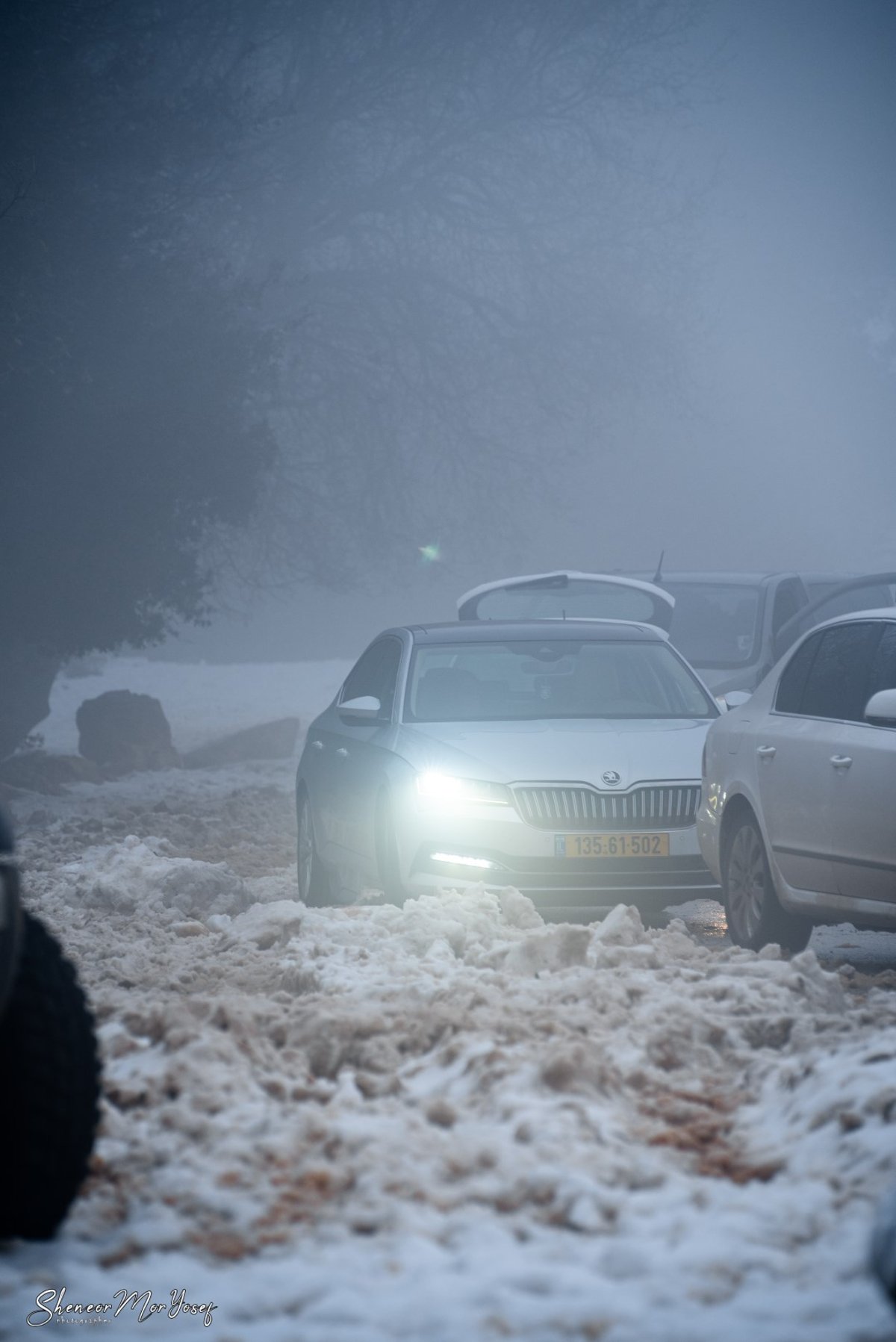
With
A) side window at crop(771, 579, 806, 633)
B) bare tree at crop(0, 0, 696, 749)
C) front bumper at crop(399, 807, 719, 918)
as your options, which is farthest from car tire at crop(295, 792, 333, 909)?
bare tree at crop(0, 0, 696, 749)

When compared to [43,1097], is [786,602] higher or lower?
lower

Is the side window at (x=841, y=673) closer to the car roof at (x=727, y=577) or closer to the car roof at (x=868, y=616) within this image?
the car roof at (x=868, y=616)

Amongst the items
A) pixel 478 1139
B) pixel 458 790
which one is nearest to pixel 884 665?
pixel 458 790

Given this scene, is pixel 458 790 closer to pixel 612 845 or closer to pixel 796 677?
pixel 612 845

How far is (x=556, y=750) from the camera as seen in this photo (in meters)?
8.34

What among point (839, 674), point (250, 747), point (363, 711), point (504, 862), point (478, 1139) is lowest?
point (250, 747)

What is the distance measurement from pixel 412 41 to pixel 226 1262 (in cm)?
2034

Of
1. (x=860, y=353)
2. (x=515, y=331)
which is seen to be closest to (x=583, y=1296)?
(x=515, y=331)

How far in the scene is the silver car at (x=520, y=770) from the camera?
7.99 meters

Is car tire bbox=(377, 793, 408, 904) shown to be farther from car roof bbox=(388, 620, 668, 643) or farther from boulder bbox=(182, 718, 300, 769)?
boulder bbox=(182, 718, 300, 769)

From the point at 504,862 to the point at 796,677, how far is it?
165 cm

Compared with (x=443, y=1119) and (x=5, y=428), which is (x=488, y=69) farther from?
(x=443, y=1119)

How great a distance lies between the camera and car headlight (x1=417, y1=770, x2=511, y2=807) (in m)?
8.04

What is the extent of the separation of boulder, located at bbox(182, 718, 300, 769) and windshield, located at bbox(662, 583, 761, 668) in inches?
391
